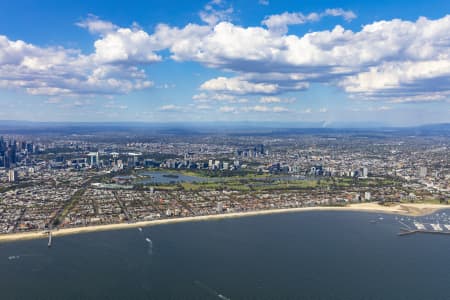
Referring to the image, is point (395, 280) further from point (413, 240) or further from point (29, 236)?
point (29, 236)

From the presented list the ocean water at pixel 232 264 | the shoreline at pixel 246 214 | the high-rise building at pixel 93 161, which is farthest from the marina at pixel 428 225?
the high-rise building at pixel 93 161

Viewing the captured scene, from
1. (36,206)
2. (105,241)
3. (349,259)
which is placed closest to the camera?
(349,259)

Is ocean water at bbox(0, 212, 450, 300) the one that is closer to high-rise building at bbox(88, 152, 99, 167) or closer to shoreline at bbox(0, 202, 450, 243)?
shoreline at bbox(0, 202, 450, 243)

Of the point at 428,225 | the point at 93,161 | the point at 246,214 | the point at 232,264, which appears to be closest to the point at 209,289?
the point at 232,264

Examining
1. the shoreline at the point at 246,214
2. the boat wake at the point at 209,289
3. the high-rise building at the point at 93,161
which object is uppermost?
the high-rise building at the point at 93,161

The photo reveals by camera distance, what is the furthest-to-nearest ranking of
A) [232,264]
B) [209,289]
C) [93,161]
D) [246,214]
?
[93,161]
[246,214]
[232,264]
[209,289]

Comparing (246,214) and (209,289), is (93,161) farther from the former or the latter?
(209,289)

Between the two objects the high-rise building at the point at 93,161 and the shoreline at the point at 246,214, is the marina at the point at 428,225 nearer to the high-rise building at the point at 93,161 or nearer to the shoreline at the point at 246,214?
the shoreline at the point at 246,214

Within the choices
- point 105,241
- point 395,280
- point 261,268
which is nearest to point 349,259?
point 395,280
